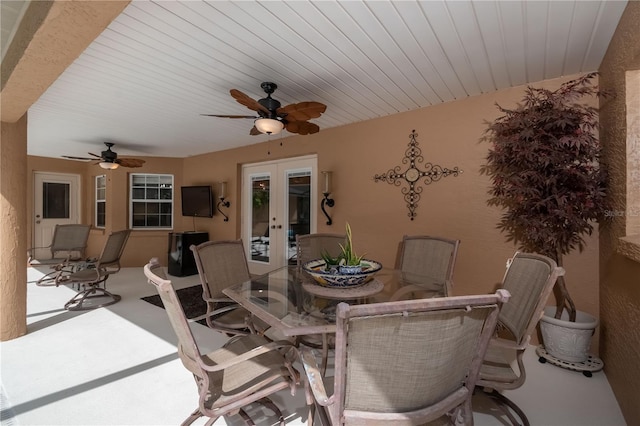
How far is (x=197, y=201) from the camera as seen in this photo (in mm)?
5891

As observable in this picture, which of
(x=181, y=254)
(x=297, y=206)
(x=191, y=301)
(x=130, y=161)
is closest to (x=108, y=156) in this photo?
(x=130, y=161)

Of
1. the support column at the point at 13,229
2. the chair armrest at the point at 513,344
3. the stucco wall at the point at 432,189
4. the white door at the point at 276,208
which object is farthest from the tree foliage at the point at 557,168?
the support column at the point at 13,229

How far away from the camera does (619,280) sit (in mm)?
1907

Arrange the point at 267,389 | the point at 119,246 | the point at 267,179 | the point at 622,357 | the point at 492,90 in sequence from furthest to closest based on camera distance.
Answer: the point at 267,179 → the point at 119,246 → the point at 492,90 → the point at 622,357 → the point at 267,389

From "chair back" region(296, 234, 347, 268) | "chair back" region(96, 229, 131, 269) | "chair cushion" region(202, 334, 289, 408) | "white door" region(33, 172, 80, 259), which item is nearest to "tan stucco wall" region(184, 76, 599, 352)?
"chair back" region(296, 234, 347, 268)

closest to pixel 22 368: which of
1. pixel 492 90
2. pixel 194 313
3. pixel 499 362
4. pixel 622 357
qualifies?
pixel 194 313

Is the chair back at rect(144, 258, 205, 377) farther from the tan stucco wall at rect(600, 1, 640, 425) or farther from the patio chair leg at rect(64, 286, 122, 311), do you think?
the patio chair leg at rect(64, 286, 122, 311)

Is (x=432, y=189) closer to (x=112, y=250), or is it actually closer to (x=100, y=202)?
(x=112, y=250)

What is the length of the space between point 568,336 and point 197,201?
5898mm

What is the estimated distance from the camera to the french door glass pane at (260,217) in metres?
5.16

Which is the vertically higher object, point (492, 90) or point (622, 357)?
point (492, 90)

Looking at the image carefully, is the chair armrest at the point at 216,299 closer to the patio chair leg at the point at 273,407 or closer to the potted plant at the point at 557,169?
the patio chair leg at the point at 273,407

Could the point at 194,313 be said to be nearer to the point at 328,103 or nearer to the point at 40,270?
the point at 328,103

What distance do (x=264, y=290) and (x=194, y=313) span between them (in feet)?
6.58
